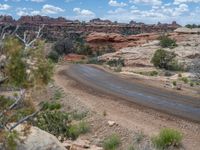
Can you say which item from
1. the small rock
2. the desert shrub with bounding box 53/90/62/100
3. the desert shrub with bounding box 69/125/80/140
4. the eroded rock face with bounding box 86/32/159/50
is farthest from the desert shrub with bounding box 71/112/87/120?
the eroded rock face with bounding box 86/32/159/50

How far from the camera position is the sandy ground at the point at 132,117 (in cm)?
1683

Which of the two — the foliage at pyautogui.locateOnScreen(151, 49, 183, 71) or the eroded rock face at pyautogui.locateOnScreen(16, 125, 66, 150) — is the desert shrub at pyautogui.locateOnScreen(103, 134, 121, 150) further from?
the foliage at pyautogui.locateOnScreen(151, 49, 183, 71)

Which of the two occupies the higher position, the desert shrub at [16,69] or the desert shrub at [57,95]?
the desert shrub at [16,69]

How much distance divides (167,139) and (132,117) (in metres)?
4.63

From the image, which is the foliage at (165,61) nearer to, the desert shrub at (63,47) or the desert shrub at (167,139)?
the desert shrub at (167,139)

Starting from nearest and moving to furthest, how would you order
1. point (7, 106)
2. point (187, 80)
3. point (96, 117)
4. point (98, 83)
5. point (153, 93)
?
point (7, 106), point (96, 117), point (153, 93), point (98, 83), point (187, 80)

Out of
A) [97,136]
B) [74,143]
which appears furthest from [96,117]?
[74,143]

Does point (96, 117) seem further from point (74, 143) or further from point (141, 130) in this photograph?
point (74, 143)

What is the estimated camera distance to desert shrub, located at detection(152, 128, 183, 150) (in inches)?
587

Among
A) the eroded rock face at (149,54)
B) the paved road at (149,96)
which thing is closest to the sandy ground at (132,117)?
the paved road at (149,96)

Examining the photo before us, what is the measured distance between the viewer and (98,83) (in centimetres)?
3173

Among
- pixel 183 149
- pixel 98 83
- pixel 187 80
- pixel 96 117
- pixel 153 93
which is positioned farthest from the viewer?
pixel 187 80

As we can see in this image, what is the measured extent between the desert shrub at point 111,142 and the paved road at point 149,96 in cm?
439

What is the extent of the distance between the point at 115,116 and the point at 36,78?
9475mm
